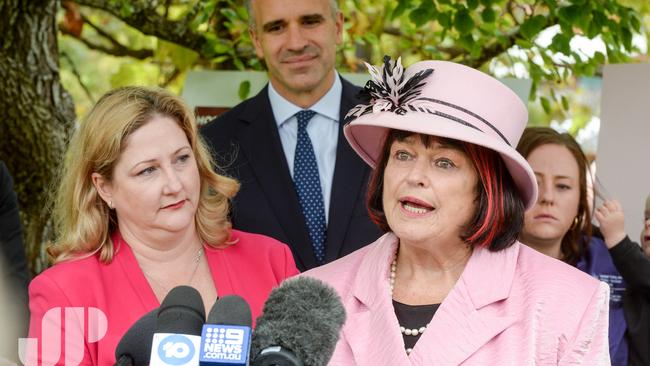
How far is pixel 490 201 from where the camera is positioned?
9.19ft

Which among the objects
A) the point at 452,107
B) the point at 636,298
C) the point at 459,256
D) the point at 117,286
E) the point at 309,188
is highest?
the point at 452,107

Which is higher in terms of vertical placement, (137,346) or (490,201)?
(490,201)

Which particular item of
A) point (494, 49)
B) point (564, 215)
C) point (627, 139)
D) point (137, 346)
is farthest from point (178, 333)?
point (494, 49)

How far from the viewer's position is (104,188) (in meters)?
3.37

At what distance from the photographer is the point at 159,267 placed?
3.35 m

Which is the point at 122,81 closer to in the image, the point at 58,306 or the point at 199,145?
the point at 199,145

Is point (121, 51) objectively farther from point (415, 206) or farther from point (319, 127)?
point (415, 206)

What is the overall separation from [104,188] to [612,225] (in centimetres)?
219

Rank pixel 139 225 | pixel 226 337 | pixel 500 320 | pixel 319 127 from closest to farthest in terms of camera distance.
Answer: pixel 226 337 < pixel 500 320 < pixel 139 225 < pixel 319 127

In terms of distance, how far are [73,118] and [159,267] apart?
263 centimetres

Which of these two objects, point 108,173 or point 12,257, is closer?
point 108,173

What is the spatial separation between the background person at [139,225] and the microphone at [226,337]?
Answer: 1.39m

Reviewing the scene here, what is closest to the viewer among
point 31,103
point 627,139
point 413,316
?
point 413,316

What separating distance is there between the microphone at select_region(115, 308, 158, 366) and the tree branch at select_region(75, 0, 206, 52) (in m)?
4.27
